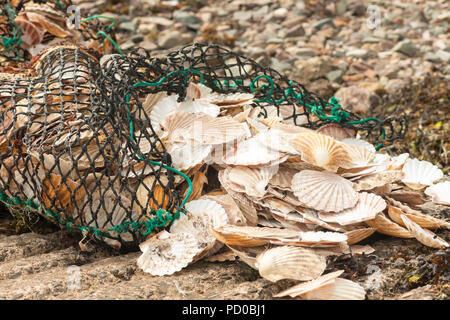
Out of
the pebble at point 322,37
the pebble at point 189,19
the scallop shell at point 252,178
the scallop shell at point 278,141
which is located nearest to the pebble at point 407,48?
the pebble at point 322,37

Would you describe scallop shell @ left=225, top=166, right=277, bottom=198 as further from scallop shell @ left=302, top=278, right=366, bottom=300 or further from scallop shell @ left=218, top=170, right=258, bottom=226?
scallop shell @ left=302, top=278, right=366, bottom=300

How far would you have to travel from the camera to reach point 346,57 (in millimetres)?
6152

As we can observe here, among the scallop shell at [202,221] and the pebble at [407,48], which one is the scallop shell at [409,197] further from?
the pebble at [407,48]

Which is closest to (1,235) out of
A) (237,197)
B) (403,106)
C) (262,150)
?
(237,197)

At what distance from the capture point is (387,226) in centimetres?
208

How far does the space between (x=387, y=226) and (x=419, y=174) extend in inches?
21.6

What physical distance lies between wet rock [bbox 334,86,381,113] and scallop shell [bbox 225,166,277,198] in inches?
108

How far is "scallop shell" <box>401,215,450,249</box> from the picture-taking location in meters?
1.96

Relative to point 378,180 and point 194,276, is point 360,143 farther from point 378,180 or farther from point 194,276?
Answer: point 194,276

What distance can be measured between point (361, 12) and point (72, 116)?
5.94 meters

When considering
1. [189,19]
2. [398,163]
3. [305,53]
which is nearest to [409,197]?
[398,163]

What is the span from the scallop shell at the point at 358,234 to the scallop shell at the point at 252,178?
0.40 m

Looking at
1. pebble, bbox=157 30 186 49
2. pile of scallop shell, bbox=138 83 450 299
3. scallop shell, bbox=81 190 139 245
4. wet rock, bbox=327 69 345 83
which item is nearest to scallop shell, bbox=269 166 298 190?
pile of scallop shell, bbox=138 83 450 299
